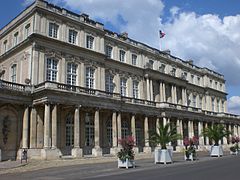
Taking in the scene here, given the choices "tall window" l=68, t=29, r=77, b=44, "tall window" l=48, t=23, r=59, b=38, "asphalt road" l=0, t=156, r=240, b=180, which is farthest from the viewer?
"tall window" l=68, t=29, r=77, b=44

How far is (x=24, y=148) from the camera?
29297 millimetres

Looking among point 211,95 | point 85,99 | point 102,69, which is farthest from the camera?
point 211,95

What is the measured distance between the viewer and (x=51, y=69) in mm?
33031

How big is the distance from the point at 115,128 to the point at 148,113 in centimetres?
782

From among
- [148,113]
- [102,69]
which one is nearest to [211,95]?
[148,113]

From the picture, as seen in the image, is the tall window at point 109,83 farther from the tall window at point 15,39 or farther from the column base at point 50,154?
the column base at point 50,154

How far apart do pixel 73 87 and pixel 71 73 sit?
4.28 metres

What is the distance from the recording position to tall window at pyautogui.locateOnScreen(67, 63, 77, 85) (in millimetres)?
34656

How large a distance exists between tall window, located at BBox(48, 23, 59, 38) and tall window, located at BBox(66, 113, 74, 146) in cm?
883

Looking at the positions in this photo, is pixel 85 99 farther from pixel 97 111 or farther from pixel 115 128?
pixel 115 128

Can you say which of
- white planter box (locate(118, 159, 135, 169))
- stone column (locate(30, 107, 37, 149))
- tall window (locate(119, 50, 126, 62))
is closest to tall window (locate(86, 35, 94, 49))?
tall window (locate(119, 50, 126, 62))

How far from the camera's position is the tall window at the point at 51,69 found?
3278cm

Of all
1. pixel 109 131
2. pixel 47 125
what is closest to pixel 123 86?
pixel 109 131

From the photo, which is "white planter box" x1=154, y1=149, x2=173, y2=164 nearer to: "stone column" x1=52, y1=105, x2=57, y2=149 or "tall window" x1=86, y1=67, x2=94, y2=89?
"stone column" x1=52, y1=105, x2=57, y2=149
